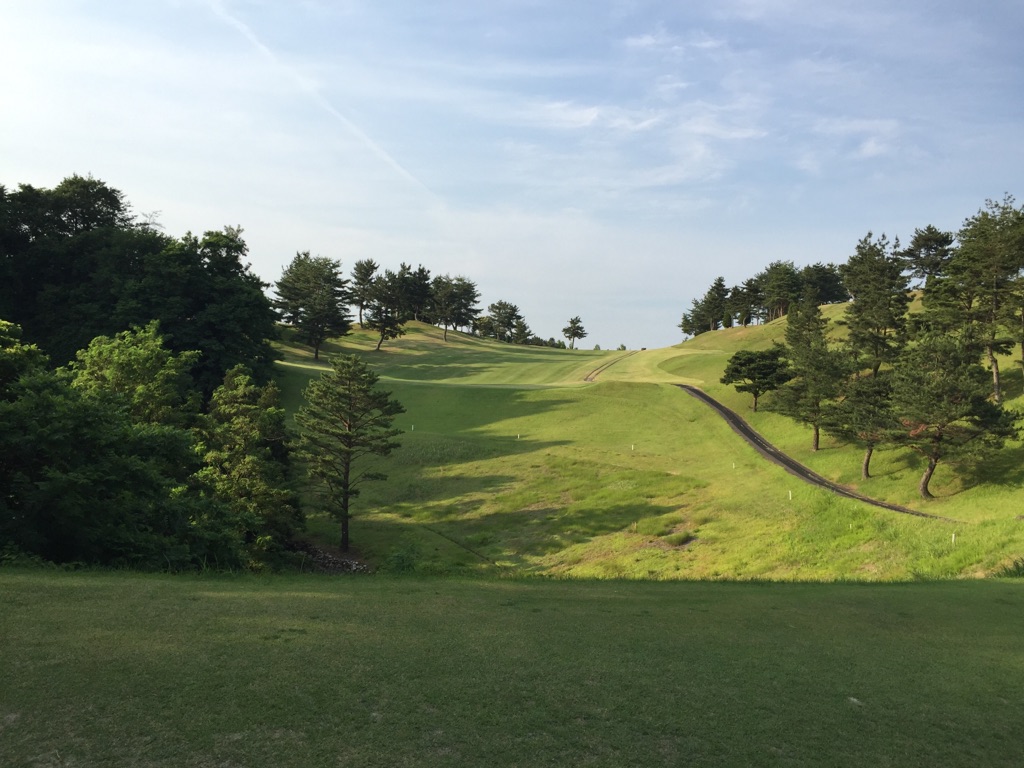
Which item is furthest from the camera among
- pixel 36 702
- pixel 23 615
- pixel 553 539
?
pixel 553 539

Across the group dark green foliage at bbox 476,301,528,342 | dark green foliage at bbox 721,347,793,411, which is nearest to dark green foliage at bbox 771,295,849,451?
dark green foliage at bbox 721,347,793,411

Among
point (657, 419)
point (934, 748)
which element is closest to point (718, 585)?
point (934, 748)

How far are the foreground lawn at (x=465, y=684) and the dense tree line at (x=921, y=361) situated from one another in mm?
34000

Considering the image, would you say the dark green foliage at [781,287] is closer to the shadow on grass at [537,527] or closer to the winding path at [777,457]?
the winding path at [777,457]

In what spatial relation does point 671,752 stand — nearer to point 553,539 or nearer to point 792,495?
point 553,539

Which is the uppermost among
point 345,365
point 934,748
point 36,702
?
point 345,365

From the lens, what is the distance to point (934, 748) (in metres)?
6.97

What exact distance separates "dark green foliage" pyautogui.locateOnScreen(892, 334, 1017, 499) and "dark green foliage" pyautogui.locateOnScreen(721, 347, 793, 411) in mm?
23289

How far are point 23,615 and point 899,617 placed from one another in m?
15.3

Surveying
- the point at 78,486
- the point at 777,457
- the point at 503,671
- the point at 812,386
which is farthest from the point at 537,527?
the point at 503,671

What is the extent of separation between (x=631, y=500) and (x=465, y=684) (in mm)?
40968

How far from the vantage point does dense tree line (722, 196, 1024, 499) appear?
41.4 m

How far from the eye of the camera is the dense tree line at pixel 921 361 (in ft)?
136

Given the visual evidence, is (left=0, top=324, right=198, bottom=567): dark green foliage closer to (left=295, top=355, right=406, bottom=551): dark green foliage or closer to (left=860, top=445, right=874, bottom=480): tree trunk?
(left=295, top=355, right=406, bottom=551): dark green foliage
